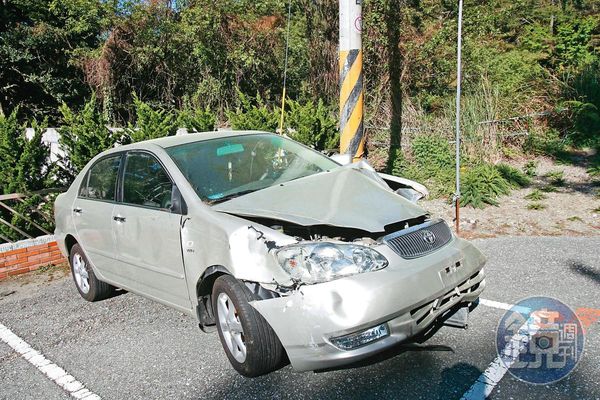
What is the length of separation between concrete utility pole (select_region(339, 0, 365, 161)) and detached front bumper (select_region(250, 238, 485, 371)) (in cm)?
401

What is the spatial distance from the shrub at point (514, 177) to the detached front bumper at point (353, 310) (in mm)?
5760

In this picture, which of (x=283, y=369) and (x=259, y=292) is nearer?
(x=259, y=292)

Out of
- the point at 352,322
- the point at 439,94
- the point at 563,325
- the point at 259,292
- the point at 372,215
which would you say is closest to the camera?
the point at 352,322

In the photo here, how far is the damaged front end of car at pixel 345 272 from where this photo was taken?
9.35 ft

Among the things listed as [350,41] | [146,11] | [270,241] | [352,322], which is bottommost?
[352,322]

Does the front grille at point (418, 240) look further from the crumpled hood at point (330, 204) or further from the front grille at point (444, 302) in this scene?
the front grille at point (444, 302)

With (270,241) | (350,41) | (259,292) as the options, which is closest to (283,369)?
(259,292)

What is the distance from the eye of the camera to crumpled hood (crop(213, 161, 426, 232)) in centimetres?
328

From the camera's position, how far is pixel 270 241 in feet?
10.2

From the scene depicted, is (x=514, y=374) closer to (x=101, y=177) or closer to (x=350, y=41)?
(x=101, y=177)

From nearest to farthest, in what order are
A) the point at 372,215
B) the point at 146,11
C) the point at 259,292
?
the point at 259,292 < the point at 372,215 < the point at 146,11

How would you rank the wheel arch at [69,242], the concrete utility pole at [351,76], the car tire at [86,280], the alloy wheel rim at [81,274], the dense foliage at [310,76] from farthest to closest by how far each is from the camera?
the dense foliage at [310,76] → the concrete utility pole at [351,76] → the wheel arch at [69,242] → the alloy wheel rim at [81,274] → the car tire at [86,280]

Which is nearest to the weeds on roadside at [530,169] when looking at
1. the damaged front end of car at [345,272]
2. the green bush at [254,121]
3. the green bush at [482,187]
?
the green bush at [482,187]

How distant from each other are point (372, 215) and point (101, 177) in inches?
108
